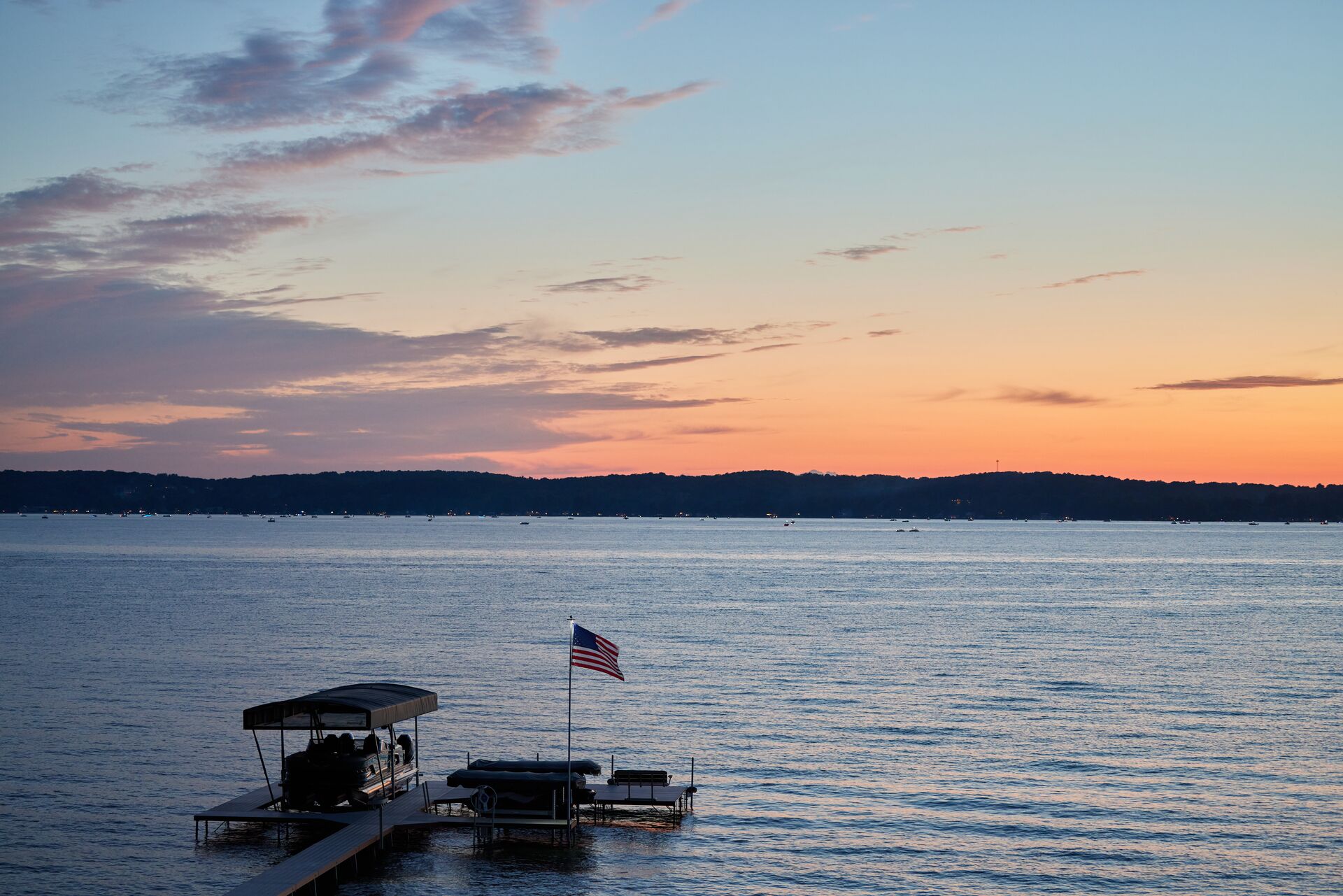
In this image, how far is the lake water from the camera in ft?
109

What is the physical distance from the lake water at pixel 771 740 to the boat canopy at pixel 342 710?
354 centimetres

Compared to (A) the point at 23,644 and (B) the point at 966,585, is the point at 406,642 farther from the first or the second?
(B) the point at 966,585

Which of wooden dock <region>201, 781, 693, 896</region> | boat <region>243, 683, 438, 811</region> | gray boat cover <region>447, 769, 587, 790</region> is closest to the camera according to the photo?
wooden dock <region>201, 781, 693, 896</region>

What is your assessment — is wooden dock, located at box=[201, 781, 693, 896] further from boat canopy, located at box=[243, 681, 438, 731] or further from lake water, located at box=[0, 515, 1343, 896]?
boat canopy, located at box=[243, 681, 438, 731]

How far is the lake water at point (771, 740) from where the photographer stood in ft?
109

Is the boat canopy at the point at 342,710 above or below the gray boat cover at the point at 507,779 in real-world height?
above

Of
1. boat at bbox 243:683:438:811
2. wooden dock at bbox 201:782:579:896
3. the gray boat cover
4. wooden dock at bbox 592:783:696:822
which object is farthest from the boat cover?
boat at bbox 243:683:438:811

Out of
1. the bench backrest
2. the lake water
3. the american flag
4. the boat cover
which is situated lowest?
the lake water

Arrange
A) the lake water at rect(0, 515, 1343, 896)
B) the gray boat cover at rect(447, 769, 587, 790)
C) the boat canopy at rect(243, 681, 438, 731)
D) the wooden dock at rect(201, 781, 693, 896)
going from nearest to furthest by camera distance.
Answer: the wooden dock at rect(201, 781, 693, 896)
the lake water at rect(0, 515, 1343, 896)
the boat canopy at rect(243, 681, 438, 731)
the gray boat cover at rect(447, 769, 587, 790)

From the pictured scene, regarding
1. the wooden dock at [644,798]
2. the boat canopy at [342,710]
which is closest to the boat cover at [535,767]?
the wooden dock at [644,798]

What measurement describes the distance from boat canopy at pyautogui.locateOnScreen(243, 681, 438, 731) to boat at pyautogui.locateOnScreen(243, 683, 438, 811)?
0.07ft

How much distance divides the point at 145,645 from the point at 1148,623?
81628 mm

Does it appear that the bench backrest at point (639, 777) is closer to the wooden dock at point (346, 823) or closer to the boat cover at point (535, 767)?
the boat cover at point (535, 767)

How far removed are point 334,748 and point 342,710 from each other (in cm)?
199
